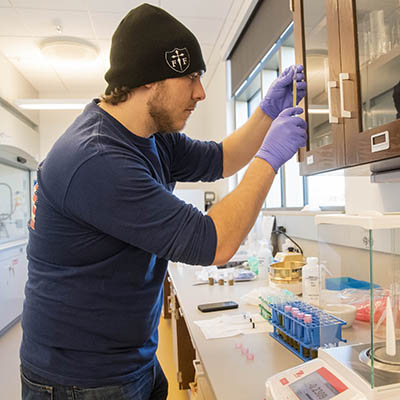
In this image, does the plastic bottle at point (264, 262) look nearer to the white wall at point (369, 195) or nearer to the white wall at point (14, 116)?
the white wall at point (369, 195)

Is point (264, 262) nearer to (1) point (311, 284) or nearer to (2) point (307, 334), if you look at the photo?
(1) point (311, 284)

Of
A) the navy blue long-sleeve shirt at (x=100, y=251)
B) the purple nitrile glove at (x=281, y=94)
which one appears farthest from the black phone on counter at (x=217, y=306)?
the purple nitrile glove at (x=281, y=94)

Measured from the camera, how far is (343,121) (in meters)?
1.03

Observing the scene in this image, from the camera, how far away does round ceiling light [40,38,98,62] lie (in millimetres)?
3713

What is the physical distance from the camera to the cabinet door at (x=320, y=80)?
1.04 m

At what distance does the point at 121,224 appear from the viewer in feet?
2.73

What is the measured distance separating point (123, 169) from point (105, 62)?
399cm

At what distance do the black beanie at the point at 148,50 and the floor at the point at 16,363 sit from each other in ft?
6.76

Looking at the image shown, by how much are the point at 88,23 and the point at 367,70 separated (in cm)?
314

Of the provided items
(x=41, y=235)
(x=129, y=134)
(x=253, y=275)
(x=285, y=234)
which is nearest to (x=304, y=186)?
(x=285, y=234)

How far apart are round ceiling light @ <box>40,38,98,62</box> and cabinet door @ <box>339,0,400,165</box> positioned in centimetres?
340

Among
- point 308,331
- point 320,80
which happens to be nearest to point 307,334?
point 308,331

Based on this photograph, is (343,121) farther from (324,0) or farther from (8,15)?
(8,15)

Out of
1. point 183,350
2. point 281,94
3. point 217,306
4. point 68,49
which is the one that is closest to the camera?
point 281,94
